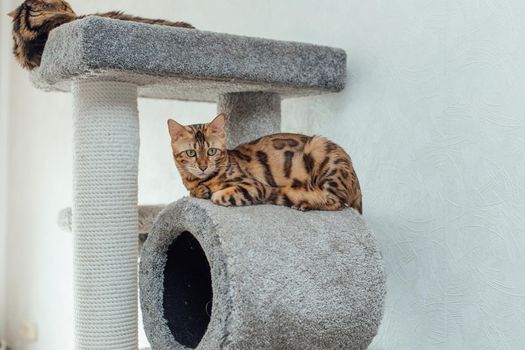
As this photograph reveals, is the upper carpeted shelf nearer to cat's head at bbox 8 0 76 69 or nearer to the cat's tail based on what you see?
cat's head at bbox 8 0 76 69

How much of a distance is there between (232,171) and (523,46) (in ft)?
1.59

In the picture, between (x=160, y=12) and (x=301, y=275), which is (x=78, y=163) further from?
(x=160, y=12)

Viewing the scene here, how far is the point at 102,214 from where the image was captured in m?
1.07

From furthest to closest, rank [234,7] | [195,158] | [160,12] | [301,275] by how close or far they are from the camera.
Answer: [160,12], [234,7], [195,158], [301,275]

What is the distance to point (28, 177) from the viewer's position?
2744mm

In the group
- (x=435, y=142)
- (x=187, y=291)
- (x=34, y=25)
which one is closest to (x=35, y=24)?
(x=34, y=25)

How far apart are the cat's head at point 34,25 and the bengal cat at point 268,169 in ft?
0.97

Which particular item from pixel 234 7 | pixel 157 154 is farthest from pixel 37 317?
Result: pixel 234 7

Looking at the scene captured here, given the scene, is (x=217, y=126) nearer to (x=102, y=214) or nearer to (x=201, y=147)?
(x=201, y=147)

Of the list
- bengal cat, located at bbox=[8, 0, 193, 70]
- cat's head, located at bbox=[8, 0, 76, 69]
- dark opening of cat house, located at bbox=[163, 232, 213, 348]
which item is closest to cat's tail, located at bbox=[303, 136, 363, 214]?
dark opening of cat house, located at bbox=[163, 232, 213, 348]

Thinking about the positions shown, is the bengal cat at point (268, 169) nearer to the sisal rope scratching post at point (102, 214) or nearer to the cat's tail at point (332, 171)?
the cat's tail at point (332, 171)

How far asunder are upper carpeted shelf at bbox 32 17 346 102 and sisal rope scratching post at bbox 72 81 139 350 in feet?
0.17

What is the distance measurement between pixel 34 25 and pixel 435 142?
73 centimetres

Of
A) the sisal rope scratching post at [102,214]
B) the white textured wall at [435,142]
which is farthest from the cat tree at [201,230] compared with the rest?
the white textured wall at [435,142]
